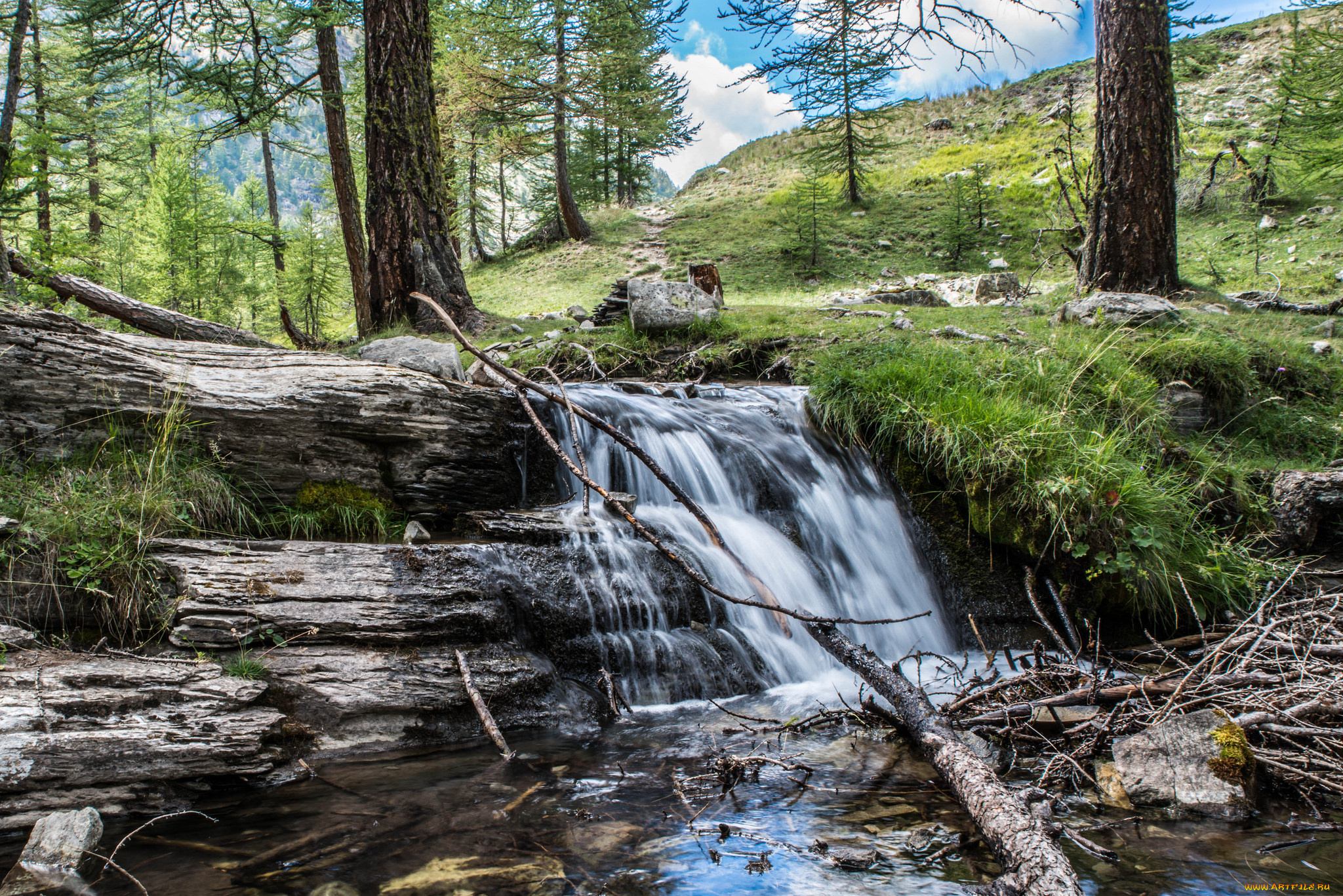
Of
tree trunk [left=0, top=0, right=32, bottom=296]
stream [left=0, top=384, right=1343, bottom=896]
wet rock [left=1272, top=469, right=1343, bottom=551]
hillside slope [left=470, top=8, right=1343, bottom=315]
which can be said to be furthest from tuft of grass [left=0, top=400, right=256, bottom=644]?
tree trunk [left=0, top=0, right=32, bottom=296]

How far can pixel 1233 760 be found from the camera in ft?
8.29

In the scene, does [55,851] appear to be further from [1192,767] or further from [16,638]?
[1192,767]

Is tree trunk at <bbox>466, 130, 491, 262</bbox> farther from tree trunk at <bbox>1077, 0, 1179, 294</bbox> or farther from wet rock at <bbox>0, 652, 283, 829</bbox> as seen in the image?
wet rock at <bbox>0, 652, 283, 829</bbox>

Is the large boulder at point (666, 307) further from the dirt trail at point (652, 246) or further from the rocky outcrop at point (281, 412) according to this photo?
the dirt trail at point (652, 246)

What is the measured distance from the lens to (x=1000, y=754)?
9.84 ft

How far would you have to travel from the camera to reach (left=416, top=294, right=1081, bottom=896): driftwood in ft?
5.76

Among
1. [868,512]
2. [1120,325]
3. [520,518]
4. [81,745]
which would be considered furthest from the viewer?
[1120,325]

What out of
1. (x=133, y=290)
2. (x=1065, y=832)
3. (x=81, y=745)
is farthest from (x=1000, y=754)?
(x=133, y=290)

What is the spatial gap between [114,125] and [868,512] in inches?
1128

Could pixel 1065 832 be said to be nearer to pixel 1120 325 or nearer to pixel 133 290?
pixel 1120 325

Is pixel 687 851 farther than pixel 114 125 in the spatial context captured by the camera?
No

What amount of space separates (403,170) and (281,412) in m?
5.61

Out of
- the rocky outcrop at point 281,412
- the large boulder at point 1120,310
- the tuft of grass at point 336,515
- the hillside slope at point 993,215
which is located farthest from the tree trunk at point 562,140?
the tuft of grass at point 336,515

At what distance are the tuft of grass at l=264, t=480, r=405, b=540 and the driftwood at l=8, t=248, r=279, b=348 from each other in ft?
9.11
